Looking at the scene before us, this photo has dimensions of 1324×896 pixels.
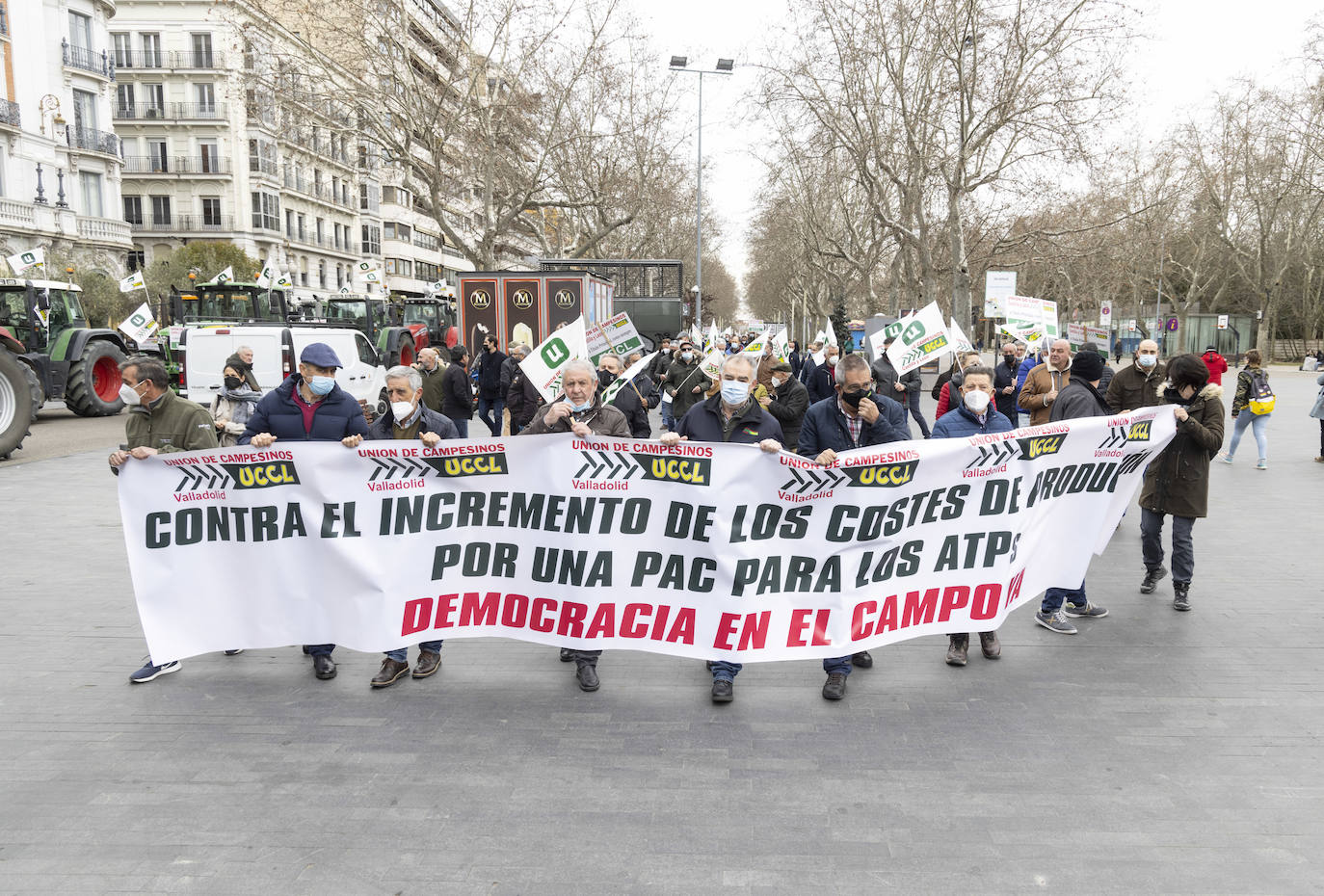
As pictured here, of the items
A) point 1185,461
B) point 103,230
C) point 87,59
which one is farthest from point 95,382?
point 87,59

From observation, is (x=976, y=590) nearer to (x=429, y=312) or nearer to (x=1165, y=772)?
(x=1165, y=772)

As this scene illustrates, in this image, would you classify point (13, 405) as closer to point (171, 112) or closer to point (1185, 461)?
point (1185, 461)

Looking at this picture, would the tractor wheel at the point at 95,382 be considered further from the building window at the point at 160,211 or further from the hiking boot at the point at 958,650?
the building window at the point at 160,211

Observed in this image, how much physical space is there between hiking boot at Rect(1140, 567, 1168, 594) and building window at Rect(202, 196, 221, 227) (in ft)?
195

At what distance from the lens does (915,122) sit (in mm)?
30500

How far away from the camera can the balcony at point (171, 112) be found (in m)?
56.5

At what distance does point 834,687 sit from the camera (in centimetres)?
505

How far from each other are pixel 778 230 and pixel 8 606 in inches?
2527

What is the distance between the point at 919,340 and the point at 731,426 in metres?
5.83

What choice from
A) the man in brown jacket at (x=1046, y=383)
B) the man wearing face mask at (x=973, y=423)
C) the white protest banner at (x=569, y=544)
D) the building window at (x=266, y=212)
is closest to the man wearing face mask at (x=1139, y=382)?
the man in brown jacket at (x=1046, y=383)

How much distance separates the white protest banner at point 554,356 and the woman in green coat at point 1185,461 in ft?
13.3

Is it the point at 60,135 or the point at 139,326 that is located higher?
the point at 60,135

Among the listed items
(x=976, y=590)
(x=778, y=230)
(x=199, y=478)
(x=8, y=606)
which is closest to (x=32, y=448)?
(x=8, y=606)

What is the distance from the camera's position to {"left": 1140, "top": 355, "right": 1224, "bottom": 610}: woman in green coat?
250 inches
